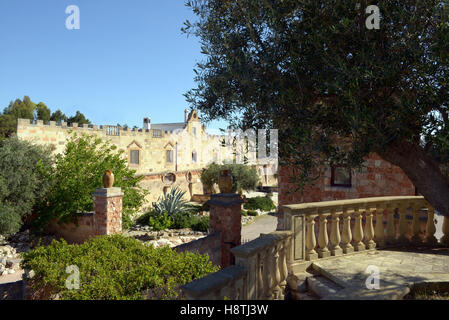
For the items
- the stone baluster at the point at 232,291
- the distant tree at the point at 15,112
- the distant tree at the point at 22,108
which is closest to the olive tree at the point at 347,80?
the stone baluster at the point at 232,291

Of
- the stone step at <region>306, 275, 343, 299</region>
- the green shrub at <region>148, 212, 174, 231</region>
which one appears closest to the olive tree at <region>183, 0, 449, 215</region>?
the stone step at <region>306, 275, 343, 299</region>

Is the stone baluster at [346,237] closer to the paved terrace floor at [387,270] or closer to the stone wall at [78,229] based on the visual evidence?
the paved terrace floor at [387,270]

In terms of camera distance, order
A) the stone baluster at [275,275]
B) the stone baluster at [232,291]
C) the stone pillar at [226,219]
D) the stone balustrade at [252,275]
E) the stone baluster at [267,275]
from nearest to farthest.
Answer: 1. the stone balustrade at [252,275]
2. the stone baluster at [232,291]
3. the stone baluster at [267,275]
4. the stone baluster at [275,275]
5. the stone pillar at [226,219]

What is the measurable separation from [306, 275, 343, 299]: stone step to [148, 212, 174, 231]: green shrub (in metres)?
12.5

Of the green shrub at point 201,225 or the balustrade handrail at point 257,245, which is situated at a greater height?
the balustrade handrail at point 257,245

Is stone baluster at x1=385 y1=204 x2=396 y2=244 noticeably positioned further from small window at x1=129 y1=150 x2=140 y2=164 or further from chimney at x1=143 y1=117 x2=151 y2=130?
chimney at x1=143 y1=117 x2=151 y2=130

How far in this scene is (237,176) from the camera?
1332 inches

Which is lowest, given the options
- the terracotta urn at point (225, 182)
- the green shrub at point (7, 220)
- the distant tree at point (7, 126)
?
the green shrub at point (7, 220)

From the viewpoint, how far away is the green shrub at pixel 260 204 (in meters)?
29.2

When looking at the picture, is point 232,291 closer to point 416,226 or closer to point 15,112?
point 416,226

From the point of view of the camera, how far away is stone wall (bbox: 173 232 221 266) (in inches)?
313

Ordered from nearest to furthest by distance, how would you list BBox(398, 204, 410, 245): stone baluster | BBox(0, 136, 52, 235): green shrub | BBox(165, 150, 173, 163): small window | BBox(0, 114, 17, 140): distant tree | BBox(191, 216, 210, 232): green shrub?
1. BBox(398, 204, 410, 245): stone baluster
2. BBox(0, 136, 52, 235): green shrub
3. BBox(191, 216, 210, 232): green shrub
4. BBox(0, 114, 17, 140): distant tree
5. BBox(165, 150, 173, 163): small window

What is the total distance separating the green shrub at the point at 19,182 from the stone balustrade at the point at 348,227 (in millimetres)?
13769

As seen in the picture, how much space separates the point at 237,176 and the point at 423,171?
28784 millimetres
